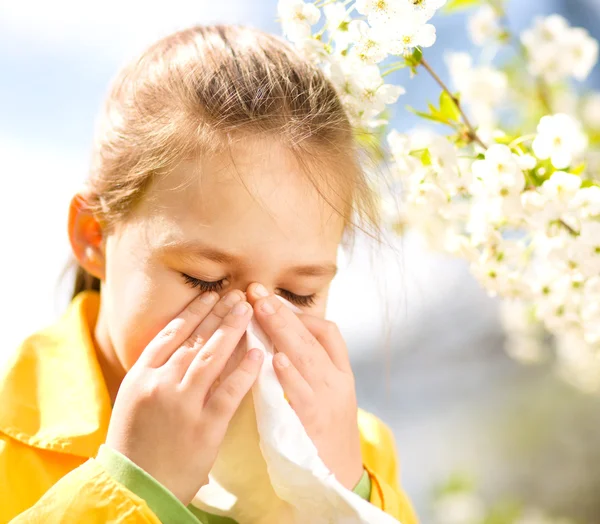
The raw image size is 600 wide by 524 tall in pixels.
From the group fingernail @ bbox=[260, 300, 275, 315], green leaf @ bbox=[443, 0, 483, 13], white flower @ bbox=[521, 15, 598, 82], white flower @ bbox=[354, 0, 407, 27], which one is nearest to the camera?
white flower @ bbox=[354, 0, 407, 27]

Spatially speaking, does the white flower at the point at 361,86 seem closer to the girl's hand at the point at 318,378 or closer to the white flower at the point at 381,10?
the white flower at the point at 381,10

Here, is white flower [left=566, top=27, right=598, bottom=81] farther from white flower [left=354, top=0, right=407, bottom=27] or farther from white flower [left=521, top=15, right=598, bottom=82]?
white flower [left=354, top=0, right=407, bottom=27]

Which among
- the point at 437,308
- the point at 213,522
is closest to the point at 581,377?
the point at 437,308

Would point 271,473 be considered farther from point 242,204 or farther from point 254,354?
point 242,204

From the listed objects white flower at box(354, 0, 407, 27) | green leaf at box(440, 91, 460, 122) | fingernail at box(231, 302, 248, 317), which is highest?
white flower at box(354, 0, 407, 27)

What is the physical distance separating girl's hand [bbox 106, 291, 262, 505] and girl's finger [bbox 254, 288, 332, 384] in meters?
0.03

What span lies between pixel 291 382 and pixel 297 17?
1.26ft

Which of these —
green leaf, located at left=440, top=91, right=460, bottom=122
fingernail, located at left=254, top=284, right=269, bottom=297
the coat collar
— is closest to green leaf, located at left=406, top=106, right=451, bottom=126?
green leaf, located at left=440, top=91, right=460, bottom=122

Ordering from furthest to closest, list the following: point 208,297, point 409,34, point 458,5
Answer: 1. point 458,5
2. point 208,297
3. point 409,34

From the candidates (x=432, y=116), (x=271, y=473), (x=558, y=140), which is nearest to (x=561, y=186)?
(x=558, y=140)

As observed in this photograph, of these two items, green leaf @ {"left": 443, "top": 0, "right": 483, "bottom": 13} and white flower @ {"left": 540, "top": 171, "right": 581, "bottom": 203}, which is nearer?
white flower @ {"left": 540, "top": 171, "right": 581, "bottom": 203}

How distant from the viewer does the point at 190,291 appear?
780mm

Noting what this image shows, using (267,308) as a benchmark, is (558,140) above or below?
above

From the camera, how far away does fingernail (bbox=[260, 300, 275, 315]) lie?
76 centimetres
